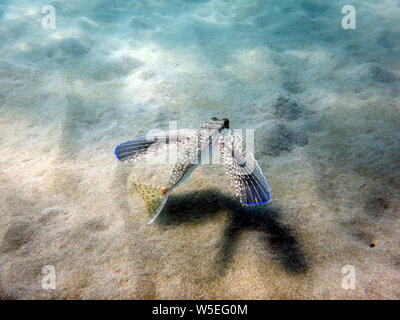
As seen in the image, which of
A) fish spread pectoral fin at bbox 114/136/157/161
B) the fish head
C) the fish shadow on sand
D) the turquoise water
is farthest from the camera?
the fish head

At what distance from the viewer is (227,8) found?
10000mm

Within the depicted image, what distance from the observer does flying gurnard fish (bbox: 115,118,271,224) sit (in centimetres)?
288

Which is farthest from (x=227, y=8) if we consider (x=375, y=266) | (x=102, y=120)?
(x=375, y=266)

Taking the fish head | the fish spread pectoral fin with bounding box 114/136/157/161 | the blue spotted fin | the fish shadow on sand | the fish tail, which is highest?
the fish head

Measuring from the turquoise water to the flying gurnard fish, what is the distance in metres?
0.42

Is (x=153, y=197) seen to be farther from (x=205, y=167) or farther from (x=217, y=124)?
(x=217, y=124)

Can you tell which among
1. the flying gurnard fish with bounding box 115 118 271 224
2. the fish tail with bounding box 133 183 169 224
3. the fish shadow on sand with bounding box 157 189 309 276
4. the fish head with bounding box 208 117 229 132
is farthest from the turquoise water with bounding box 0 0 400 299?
the fish head with bounding box 208 117 229 132

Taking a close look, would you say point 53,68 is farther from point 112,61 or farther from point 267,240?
point 267,240

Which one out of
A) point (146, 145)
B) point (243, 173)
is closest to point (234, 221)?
point (243, 173)

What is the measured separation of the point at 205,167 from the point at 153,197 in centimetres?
124

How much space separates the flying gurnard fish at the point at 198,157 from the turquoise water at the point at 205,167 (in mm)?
424

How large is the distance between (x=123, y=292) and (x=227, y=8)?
37.1 feet

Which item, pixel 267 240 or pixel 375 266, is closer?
pixel 375 266

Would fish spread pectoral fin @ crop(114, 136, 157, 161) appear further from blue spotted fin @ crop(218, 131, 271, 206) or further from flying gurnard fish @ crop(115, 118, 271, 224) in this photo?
blue spotted fin @ crop(218, 131, 271, 206)
